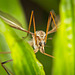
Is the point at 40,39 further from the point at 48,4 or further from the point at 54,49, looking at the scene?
the point at 48,4

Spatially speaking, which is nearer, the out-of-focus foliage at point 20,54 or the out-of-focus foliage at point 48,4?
the out-of-focus foliage at point 20,54

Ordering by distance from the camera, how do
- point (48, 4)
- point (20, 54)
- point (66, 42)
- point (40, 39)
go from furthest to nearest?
point (48, 4) → point (40, 39) → point (66, 42) → point (20, 54)

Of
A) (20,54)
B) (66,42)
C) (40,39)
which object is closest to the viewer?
(20,54)

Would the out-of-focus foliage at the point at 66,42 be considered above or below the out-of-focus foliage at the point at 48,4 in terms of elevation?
below

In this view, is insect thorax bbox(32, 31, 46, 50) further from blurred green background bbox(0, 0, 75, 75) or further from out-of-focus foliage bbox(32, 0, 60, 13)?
out-of-focus foliage bbox(32, 0, 60, 13)

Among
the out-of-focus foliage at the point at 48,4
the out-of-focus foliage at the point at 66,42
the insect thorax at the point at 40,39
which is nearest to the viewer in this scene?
the out-of-focus foliage at the point at 66,42

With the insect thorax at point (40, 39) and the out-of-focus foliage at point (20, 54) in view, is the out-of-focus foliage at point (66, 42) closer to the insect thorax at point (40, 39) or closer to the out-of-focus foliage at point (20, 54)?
the out-of-focus foliage at point (20, 54)

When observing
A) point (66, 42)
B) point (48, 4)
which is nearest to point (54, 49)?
point (66, 42)

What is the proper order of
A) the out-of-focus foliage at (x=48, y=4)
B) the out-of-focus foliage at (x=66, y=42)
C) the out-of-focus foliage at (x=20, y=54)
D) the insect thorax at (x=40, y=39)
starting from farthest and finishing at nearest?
1. the out-of-focus foliage at (x=48, y=4)
2. the insect thorax at (x=40, y=39)
3. the out-of-focus foliage at (x=66, y=42)
4. the out-of-focus foliage at (x=20, y=54)

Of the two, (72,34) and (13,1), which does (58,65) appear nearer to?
(72,34)

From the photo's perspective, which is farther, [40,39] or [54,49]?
[40,39]

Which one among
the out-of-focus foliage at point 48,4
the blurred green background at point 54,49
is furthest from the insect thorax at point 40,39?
the out-of-focus foliage at point 48,4
